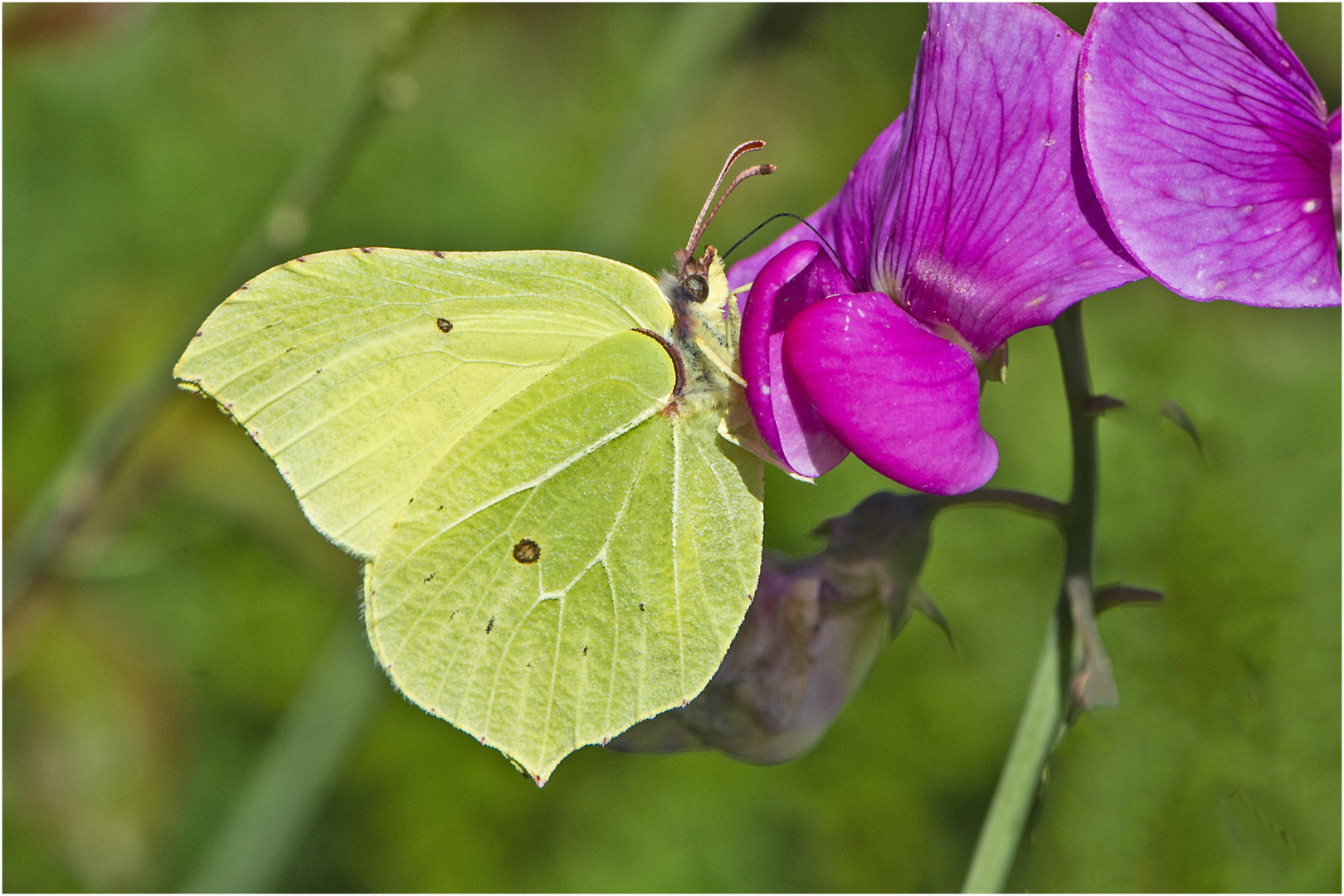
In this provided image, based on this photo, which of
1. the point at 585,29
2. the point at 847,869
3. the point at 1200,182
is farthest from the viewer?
the point at 585,29

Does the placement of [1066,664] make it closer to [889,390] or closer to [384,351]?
[889,390]

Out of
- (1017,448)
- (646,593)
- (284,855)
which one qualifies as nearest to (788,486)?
(1017,448)

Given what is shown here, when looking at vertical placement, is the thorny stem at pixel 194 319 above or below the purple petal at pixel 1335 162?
below

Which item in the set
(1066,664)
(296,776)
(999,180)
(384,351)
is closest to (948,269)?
(999,180)

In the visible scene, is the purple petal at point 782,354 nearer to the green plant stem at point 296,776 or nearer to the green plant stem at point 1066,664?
the green plant stem at point 1066,664

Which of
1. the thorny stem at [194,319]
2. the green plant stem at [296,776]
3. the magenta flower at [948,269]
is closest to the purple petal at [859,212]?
the magenta flower at [948,269]

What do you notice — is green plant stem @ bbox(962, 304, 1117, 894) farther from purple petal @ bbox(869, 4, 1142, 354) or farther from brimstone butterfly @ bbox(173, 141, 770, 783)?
brimstone butterfly @ bbox(173, 141, 770, 783)

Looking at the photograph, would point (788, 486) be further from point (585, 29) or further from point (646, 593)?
point (585, 29)
